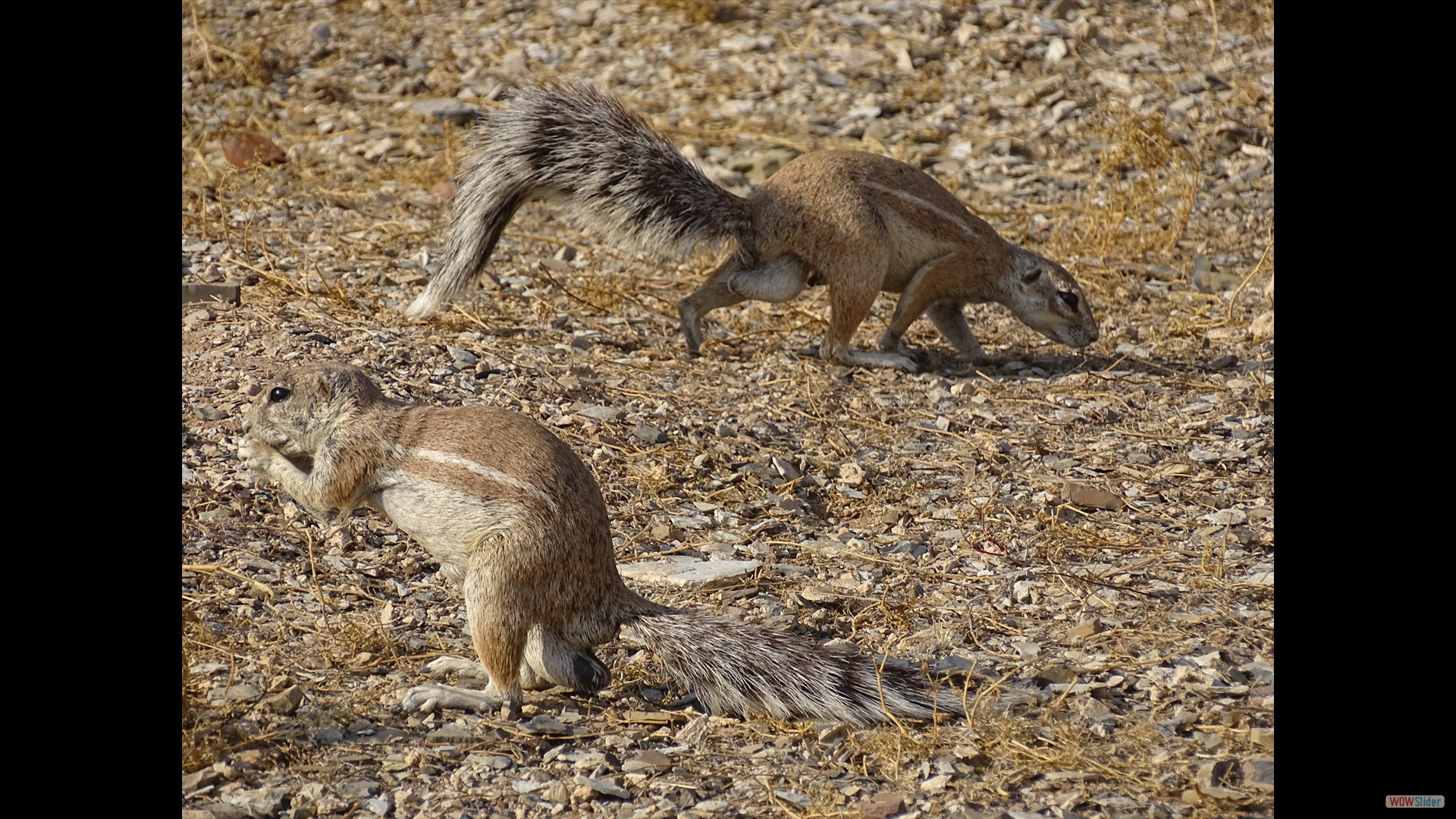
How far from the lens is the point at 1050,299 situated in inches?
271

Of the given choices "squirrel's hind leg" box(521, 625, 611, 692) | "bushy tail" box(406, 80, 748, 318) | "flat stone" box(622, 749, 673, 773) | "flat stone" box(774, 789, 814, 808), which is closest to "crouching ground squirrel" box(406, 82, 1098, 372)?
"bushy tail" box(406, 80, 748, 318)

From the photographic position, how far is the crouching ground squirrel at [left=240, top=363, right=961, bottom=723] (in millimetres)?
3498

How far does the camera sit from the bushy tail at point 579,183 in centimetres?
588

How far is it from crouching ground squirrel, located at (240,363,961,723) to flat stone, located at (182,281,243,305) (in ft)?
8.10

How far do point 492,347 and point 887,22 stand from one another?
5716 mm

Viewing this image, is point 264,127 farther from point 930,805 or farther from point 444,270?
point 930,805

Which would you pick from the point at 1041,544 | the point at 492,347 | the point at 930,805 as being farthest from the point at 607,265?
the point at 930,805

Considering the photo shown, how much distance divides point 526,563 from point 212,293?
3.28 metres

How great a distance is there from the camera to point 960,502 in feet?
17.0

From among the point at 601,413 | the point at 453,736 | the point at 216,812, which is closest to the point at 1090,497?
the point at 601,413

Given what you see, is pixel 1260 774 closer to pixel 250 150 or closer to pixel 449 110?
pixel 250 150

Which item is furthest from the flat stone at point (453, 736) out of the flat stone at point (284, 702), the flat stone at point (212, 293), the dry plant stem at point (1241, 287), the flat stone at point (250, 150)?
the flat stone at point (250, 150)

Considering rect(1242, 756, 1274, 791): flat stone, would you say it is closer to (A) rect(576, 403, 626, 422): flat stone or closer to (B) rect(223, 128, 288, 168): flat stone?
(A) rect(576, 403, 626, 422): flat stone

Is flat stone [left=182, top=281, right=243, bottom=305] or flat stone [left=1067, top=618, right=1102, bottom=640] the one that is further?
flat stone [left=182, top=281, right=243, bottom=305]
